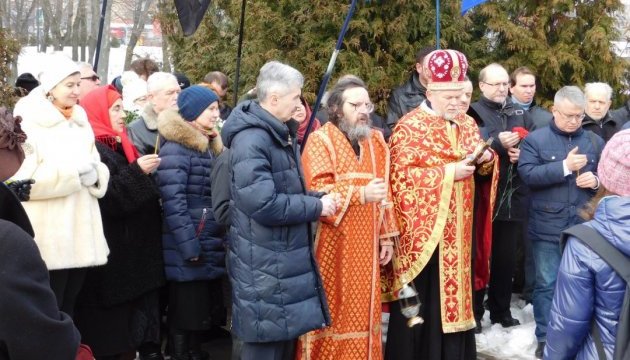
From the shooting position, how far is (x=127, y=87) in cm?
611

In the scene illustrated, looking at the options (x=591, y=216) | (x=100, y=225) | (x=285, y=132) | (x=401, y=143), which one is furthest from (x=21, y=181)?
(x=591, y=216)

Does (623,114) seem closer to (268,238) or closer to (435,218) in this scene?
(435,218)

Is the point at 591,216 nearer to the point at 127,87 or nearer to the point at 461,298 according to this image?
the point at 461,298

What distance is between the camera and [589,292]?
286 cm

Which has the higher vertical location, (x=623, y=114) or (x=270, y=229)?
(x=623, y=114)

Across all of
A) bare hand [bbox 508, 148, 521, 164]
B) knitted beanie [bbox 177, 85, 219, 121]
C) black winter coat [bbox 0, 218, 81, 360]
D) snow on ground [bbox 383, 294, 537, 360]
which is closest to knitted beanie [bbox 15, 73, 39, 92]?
knitted beanie [bbox 177, 85, 219, 121]

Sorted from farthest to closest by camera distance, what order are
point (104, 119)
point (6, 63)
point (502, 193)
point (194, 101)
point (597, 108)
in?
point (6, 63) → point (597, 108) → point (502, 193) → point (194, 101) → point (104, 119)

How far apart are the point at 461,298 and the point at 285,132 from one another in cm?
165

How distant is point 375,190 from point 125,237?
1675 mm

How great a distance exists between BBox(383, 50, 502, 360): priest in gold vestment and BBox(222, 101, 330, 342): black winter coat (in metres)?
0.91

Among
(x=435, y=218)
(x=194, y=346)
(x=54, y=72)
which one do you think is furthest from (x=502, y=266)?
(x=54, y=72)

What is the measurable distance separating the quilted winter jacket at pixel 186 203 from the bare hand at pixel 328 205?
4.02 ft

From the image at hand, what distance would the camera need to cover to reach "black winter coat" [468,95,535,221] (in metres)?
6.28

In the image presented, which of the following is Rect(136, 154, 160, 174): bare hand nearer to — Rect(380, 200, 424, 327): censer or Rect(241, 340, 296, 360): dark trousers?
Rect(241, 340, 296, 360): dark trousers
